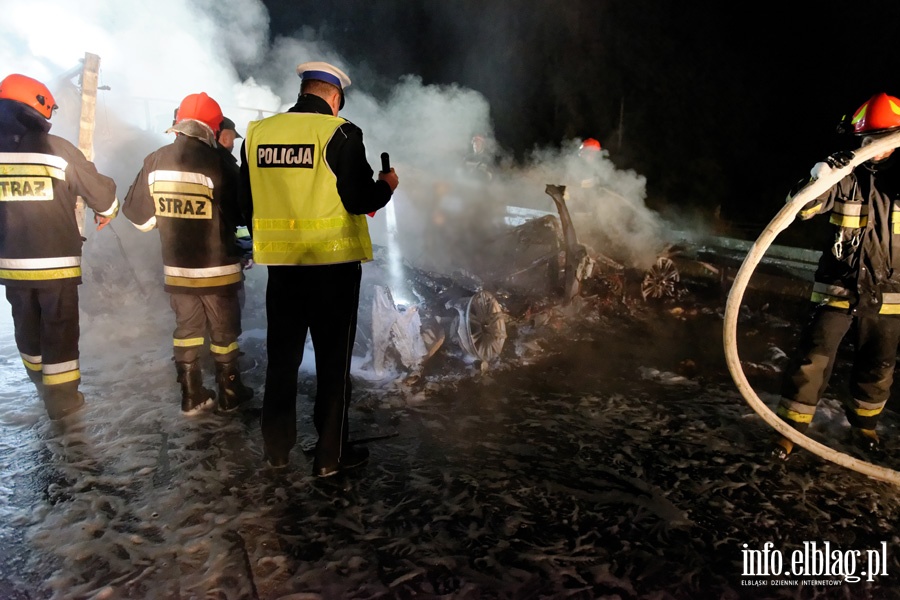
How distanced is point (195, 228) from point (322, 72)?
5.14ft

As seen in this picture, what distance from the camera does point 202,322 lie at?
12.5 ft

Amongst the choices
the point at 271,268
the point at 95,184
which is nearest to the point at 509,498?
the point at 271,268

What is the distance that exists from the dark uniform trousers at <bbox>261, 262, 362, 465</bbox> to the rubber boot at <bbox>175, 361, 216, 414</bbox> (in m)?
1.11

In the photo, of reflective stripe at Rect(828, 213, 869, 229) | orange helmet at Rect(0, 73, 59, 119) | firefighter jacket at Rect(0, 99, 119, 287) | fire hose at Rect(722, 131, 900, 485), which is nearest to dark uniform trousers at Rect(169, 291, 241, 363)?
firefighter jacket at Rect(0, 99, 119, 287)

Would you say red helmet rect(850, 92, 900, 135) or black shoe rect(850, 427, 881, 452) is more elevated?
red helmet rect(850, 92, 900, 135)

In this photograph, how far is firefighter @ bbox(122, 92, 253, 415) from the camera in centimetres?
355

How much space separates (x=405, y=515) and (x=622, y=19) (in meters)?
16.7

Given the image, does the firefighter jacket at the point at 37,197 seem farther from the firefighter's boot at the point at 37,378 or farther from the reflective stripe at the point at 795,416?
the reflective stripe at the point at 795,416

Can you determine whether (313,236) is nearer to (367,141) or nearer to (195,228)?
(195,228)

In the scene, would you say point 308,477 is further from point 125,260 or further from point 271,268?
point 125,260

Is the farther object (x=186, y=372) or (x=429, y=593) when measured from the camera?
(x=186, y=372)

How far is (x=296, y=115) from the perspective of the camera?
2.71 meters

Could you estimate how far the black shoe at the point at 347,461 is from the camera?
3.03 m

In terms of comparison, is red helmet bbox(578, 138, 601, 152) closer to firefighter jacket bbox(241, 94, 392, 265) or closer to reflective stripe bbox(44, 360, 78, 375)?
firefighter jacket bbox(241, 94, 392, 265)
